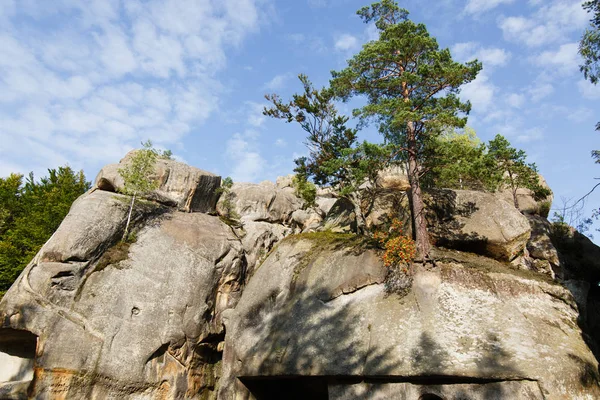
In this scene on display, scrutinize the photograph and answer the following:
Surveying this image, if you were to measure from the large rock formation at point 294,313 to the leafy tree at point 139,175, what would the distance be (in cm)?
103

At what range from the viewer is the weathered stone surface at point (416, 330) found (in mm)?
12391

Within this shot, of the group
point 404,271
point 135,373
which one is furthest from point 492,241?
point 135,373

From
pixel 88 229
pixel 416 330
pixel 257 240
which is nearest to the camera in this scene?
pixel 416 330

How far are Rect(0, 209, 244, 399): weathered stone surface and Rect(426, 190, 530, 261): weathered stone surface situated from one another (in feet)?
40.3

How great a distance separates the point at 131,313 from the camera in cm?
1881

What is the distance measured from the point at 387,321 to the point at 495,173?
27.6 feet

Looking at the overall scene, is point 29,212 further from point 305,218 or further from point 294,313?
point 294,313

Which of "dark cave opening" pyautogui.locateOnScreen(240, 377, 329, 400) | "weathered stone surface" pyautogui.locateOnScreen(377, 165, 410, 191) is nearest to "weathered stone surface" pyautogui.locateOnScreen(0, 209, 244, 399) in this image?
"dark cave opening" pyautogui.locateOnScreen(240, 377, 329, 400)

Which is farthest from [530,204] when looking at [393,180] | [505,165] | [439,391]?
[439,391]

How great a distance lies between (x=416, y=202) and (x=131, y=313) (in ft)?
49.2

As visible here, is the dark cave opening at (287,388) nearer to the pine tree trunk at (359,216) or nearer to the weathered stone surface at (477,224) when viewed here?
the pine tree trunk at (359,216)

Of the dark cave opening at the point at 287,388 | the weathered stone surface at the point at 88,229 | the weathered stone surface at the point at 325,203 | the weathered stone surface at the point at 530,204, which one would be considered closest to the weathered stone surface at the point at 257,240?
the dark cave opening at the point at 287,388

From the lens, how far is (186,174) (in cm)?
2869

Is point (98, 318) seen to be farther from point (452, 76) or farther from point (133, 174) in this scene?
point (452, 76)
